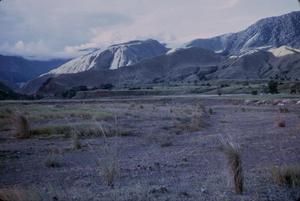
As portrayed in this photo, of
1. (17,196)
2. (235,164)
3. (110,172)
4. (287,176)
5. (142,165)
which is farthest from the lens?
(142,165)

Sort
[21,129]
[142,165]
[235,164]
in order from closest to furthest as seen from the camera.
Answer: [235,164] → [142,165] → [21,129]

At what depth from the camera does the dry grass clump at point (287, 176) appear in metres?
10.0

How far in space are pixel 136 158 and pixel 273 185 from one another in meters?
6.85

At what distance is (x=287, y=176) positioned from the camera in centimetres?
1033

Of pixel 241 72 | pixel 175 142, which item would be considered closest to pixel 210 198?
pixel 175 142

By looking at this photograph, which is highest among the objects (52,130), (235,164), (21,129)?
(235,164)

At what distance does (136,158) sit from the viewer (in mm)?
16109

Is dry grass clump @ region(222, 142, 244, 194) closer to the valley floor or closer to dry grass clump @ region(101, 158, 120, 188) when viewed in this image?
the valley floor

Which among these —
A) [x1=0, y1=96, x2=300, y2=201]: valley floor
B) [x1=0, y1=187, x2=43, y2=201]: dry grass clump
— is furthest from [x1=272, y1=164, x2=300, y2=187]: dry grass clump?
[x1=0, y1=187, x2=43, y2=201]: dry grass clump

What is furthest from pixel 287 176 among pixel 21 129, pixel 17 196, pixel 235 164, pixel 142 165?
pixel 21 129

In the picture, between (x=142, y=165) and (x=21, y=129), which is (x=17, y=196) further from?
(x=21, y=129)

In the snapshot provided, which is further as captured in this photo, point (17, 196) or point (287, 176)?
point (287, 176)

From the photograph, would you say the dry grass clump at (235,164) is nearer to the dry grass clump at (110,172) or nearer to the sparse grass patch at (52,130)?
the dry grass clump at (110,172)

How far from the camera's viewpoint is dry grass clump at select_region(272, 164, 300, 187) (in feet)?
32.8
